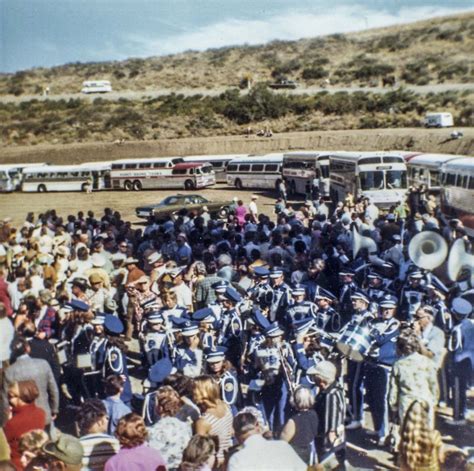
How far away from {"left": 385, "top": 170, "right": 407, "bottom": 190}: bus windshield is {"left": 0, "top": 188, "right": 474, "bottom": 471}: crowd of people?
6556mm

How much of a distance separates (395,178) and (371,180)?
0.67 meters

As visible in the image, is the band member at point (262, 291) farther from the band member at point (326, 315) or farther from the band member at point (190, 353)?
the band member at point (190, 353)

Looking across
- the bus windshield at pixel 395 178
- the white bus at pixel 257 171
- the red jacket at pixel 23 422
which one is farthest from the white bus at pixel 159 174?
the red jacket at pixel 23 422

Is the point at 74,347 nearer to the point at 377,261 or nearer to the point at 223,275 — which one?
the point at 223,275

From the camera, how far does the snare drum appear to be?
550cm

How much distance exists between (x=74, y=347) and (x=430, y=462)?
144 inches

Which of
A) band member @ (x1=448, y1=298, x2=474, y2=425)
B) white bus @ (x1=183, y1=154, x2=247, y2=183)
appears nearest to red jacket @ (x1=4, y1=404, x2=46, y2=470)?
band member @ (x1=448, y1=298, x2=474, y2=425)

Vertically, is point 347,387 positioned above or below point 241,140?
below

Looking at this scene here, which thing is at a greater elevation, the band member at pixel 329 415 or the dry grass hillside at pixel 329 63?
the dry grass hillside at pixel 329 63

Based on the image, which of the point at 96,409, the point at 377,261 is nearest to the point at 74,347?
the point at 96,409

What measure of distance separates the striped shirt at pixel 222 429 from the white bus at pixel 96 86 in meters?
12.2

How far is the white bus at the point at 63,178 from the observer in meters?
12.0

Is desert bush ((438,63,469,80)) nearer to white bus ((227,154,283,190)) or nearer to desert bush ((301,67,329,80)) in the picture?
desert bush ((301,67,329,80))

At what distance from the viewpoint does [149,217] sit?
12477mm
